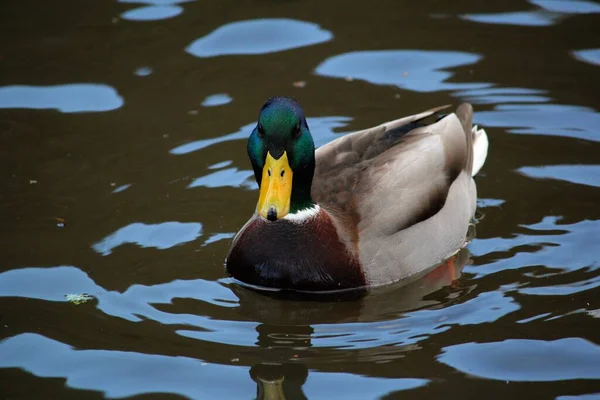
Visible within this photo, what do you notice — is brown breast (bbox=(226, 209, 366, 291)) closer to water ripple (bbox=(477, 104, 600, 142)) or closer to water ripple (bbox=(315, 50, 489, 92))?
water ripple (bbox=(477, 104, 600, 142))

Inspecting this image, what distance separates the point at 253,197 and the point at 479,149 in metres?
1.86

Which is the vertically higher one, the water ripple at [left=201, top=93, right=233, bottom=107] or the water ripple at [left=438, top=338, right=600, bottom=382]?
the water ripple at [left=201, top=93, right=233, bottom=107]

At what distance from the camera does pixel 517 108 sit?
9.08 metres

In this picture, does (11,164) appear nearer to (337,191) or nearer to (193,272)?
(193,272)

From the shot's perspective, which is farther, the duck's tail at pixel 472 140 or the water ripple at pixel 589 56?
the water ripple at pixel 589 56

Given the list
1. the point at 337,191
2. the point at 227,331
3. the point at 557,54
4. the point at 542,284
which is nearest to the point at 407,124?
the point at 337,191

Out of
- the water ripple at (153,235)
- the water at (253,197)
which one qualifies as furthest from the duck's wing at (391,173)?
the water ripple at (153,235)

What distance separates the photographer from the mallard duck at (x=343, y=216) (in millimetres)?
6445

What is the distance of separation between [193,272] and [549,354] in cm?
251

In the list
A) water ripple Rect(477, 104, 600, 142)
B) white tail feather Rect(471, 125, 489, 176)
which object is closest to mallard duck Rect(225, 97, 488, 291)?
white tail feather Rect(471, 125, 489, 176)

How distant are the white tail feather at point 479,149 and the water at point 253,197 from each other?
23 centimetres

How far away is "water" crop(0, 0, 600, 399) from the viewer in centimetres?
583

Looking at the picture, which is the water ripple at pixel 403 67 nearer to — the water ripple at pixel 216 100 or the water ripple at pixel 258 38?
the water ripple at pixel 258 38

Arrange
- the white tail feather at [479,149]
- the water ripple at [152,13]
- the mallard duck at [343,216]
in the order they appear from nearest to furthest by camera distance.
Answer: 1. the mallard duck at [343,216]
2. the white tail feather at [479,149]
3. the water ripple at [152,13]
